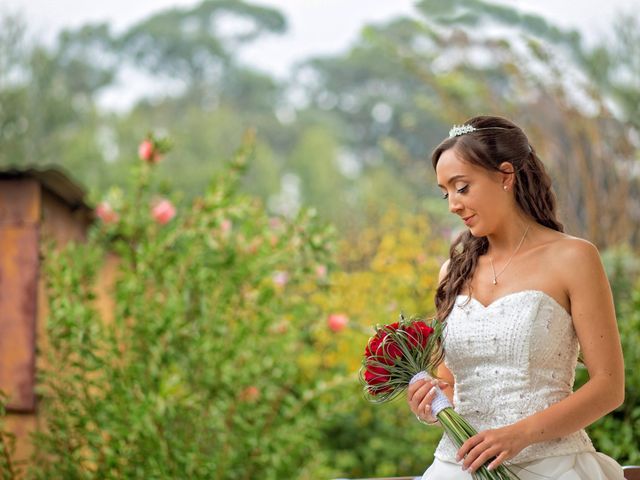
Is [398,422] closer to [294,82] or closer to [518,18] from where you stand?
[518,18]

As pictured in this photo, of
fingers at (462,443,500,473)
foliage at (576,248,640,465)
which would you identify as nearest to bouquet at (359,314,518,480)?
fingers at (462,443,500,473)

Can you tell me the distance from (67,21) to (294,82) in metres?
7.34

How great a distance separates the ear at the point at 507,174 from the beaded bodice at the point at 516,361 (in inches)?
8.5

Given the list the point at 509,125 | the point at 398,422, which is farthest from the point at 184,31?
the point at 509,125

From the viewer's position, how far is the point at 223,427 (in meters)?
3.54

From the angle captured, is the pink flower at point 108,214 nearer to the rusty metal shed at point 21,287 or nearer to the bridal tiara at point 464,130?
the rusty metal shed at point 21,287

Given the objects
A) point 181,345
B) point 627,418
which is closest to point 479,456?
point 627,418

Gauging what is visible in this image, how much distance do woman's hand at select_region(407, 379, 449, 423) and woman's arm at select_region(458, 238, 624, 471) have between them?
114 millimetres

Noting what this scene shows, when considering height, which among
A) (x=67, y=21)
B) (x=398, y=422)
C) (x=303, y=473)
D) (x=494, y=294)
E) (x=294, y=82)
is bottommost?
(x=294, y=82)

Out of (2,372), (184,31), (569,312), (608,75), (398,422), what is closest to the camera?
(569,312)

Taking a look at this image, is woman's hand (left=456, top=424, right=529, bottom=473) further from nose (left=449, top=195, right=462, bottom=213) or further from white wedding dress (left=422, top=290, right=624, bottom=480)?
nose (left=449, top=195, right=462, bottom=213)

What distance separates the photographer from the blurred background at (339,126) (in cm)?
410

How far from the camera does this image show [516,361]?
1826mm

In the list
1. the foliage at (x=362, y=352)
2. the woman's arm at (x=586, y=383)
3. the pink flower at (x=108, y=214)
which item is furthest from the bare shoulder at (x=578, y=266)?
the foliage at (x=362, y=352)
